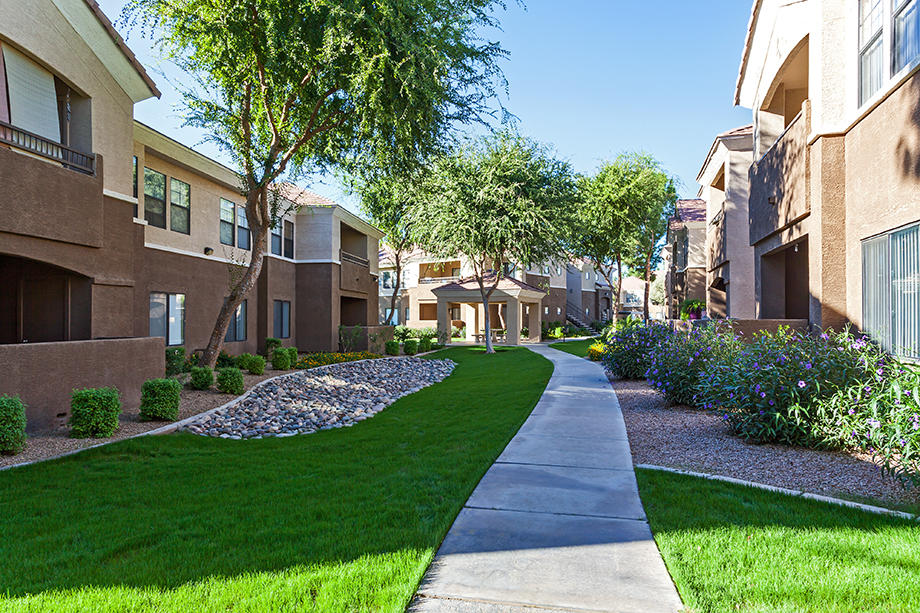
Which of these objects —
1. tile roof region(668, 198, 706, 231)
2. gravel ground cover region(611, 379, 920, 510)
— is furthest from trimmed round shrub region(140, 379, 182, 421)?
tile roof region(668, 198, 706, 231)

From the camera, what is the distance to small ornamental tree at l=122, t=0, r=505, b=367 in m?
11.6

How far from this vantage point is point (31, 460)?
7.15 meters

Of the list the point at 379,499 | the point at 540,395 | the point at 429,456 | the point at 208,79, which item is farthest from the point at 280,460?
the point at 208,79

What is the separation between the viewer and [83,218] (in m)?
10.6

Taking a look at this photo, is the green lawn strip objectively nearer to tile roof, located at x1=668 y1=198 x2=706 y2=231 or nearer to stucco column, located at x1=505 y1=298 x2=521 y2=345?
stucco column, located at x1=505 y1=298 x2=521 y2=345

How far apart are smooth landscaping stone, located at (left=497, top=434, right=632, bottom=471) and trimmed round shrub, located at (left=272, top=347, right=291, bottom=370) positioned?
471 inches

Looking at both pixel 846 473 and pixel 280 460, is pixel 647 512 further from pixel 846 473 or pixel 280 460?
pixel 280 460

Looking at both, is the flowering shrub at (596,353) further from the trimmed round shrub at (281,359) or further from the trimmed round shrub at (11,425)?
the trimmed round shrub at (11,425)

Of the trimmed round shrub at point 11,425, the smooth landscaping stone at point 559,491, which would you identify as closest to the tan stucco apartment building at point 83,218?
the trimmed round shrub at point 11,425

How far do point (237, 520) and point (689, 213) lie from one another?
28.8 m

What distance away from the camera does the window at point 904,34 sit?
7.11m

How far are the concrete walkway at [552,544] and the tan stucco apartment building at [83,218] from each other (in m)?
7.62

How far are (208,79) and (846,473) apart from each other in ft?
49.8

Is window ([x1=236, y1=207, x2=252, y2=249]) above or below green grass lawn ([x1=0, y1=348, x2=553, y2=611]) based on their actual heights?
above
